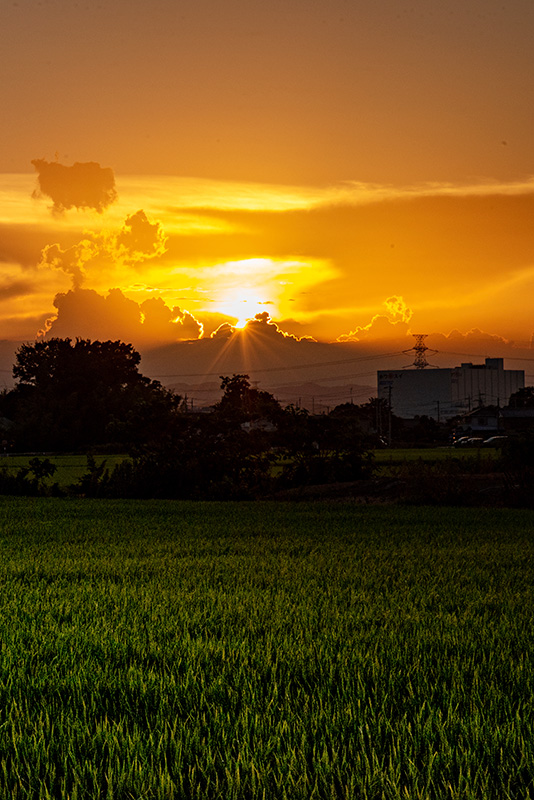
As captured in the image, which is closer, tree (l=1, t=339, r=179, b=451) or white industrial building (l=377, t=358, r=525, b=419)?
tree (l=1, t=339, r=179, b=451)

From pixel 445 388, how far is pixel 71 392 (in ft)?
370

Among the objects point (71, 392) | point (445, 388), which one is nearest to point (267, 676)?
point (71, 392)

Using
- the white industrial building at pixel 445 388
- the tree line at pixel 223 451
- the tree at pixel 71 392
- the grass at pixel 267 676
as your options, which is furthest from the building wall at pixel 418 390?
the grass at pixel 267 676

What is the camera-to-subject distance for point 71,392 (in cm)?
9669

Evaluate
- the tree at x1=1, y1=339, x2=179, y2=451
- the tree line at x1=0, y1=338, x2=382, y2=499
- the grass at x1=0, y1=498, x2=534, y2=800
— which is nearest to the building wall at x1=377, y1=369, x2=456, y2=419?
the tree at x1=1, y1=339, x2=179, y2=451

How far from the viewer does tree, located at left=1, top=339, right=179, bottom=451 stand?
90.1 meters

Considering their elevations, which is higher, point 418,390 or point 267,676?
point 418,390

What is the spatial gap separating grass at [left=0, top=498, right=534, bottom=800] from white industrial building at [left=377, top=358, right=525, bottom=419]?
6894 inches

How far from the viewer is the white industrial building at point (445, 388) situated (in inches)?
7387

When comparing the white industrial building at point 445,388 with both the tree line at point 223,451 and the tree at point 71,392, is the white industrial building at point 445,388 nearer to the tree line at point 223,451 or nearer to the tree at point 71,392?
the tree at point 71,392

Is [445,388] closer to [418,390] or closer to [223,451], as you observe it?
[418,390]

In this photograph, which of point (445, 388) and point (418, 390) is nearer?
point (445, 388)

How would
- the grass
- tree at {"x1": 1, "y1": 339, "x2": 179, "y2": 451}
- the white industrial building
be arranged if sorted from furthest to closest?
the white industrial building, tree at {"x1": 1, "y1": 339, "x2": 179, "y2": 451}, the grass

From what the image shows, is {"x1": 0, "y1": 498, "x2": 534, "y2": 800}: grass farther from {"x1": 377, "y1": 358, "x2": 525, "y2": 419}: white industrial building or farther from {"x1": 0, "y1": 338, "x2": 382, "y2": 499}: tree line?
{"x1": 377, "y1": 358, "x2": 525, "y2": 419}: white industrial building
